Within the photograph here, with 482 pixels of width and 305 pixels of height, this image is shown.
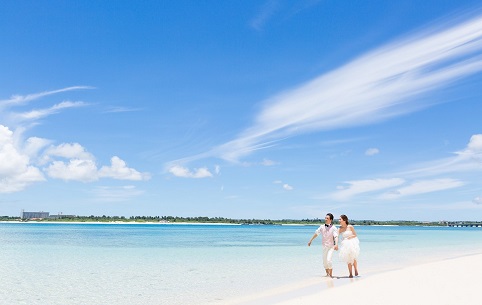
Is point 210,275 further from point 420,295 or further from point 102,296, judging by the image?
point 420,295

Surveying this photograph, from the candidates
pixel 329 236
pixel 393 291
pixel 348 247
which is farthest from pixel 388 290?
pixel 329 236

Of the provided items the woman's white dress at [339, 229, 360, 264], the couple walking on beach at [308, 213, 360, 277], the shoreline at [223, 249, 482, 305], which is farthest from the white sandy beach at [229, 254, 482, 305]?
the couple walking on beach at [308, 213, 360, 277]

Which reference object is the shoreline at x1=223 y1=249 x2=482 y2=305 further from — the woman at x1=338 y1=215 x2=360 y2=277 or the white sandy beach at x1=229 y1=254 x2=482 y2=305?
the woman at x1=338 y1=215 x2=360 y2=277

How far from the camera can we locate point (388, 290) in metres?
13.4

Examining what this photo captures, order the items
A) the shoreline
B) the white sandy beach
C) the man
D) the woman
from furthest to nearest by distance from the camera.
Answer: the woman → the man → the shoreline → the white sandy beach

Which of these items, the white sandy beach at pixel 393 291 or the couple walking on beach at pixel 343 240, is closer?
the white sandy beach at pixel 393 291

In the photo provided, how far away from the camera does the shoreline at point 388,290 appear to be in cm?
1190

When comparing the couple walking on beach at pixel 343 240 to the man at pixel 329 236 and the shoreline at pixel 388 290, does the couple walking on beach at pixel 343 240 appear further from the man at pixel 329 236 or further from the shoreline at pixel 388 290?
the shoreline at pixel 388 290

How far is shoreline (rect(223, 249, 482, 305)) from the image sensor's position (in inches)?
468

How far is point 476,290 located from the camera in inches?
509

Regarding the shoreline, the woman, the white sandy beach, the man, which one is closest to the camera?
the white sandy beach

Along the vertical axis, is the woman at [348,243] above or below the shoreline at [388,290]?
above

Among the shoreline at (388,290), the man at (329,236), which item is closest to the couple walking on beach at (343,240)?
the man at (329,236)

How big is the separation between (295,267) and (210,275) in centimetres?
565
